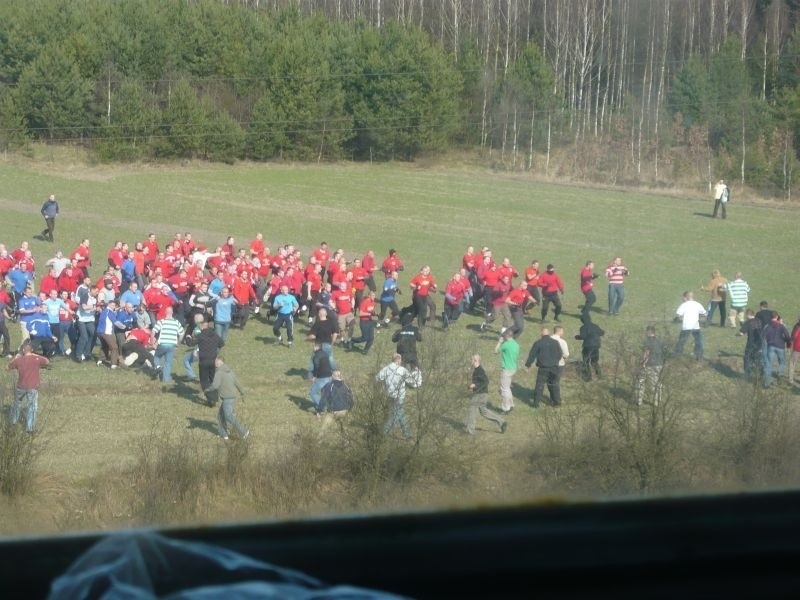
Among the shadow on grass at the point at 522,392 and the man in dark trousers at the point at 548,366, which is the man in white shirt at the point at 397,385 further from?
the shadow on grass at the point at 522,392

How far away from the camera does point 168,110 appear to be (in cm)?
4438

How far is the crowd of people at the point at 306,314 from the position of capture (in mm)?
14016

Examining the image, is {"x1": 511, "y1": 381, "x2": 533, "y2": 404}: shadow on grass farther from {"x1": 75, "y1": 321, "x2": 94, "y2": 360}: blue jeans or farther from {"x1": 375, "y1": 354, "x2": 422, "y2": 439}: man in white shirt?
{"x1": 75, "y1": 321, "x2": 94, "y2": 360}: blue jeans

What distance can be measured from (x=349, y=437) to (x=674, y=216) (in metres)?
25.6

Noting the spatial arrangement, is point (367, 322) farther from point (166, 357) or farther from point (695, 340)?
point (695, 340)

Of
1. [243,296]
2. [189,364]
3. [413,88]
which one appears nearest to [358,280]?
[243,296]

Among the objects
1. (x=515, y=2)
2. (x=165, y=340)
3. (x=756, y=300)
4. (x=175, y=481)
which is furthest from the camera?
(x=515, y=2)

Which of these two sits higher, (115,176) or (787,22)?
(787,22)

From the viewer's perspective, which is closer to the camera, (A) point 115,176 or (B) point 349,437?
(B) point 349,437

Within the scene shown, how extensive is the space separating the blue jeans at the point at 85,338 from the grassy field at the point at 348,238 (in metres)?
0.36

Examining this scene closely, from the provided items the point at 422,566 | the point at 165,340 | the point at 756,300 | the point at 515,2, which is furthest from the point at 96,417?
Answer: the point at 515,2

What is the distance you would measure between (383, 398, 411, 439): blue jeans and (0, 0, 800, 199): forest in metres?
23.6

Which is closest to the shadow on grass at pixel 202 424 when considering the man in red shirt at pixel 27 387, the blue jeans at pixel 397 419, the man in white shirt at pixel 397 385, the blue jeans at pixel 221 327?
the man in red shirt at pixel 27 387

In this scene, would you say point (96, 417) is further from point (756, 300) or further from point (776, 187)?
point (776, 187)
